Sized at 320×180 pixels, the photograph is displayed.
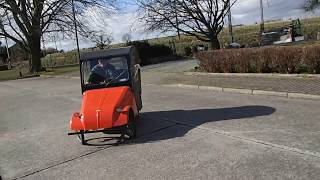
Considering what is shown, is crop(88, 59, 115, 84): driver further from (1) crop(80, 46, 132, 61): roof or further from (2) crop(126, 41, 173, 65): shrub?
(2) crop(126, 41, 173, 65): shrub

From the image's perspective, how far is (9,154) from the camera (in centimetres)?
838

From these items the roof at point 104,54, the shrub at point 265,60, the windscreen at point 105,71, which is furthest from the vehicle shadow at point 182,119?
the shrub at point 265,60

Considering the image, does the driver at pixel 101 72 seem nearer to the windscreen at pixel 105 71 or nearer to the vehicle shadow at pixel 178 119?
the windscreen at pixel 105 71

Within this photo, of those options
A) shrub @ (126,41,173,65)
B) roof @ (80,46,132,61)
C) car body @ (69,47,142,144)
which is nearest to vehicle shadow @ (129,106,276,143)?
car body @ (69,47,142,144)

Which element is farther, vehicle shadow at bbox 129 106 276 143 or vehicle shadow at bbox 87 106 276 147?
vehicle shadow at bbox 129 106 276 143

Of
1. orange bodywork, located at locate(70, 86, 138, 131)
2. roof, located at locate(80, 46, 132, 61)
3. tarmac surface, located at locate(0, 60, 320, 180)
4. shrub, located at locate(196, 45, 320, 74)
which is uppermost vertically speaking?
roof, located at locate(80, 46, 132, 61)

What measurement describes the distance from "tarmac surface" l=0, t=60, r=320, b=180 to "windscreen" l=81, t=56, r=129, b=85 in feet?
4.00

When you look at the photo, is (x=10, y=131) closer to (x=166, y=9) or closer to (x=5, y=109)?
(x=5, y=109)

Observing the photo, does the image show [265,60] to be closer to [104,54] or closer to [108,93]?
[104,54]

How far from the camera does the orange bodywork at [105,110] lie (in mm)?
8156

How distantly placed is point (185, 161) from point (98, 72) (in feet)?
12.5

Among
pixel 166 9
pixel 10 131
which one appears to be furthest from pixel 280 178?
pixel 166 9

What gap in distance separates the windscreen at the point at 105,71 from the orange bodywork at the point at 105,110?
43 cm

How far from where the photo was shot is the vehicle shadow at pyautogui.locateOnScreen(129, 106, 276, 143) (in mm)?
8570
